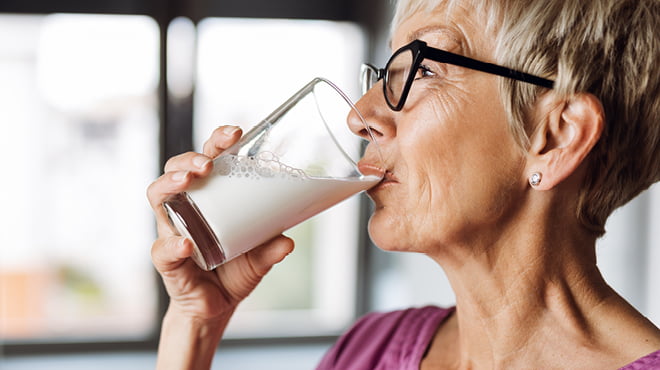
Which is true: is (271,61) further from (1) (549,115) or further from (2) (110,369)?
(1) (549,115)

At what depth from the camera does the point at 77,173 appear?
456cm

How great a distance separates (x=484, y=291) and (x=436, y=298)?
8.13 ft

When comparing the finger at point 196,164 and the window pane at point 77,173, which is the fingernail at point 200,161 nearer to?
the finger at point 196,164

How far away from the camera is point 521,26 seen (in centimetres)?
104

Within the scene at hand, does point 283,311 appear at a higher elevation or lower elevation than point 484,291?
lower

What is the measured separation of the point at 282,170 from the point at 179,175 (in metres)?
0.16

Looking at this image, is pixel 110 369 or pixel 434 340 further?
pixel 110 369

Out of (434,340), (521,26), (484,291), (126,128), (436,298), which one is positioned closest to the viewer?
(521,26)

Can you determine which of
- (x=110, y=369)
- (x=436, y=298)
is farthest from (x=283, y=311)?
(x=436, y=298)

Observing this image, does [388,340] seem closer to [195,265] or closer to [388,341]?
[388,341]

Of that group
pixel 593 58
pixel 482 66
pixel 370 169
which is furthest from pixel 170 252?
pixel 593 58

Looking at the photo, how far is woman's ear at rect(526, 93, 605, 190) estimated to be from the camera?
1.04 metres

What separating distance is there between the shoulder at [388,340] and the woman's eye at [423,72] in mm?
522

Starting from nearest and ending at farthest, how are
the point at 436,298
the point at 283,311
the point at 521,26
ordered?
the point at 521,26, the point at 436,298, the point at 283,311
